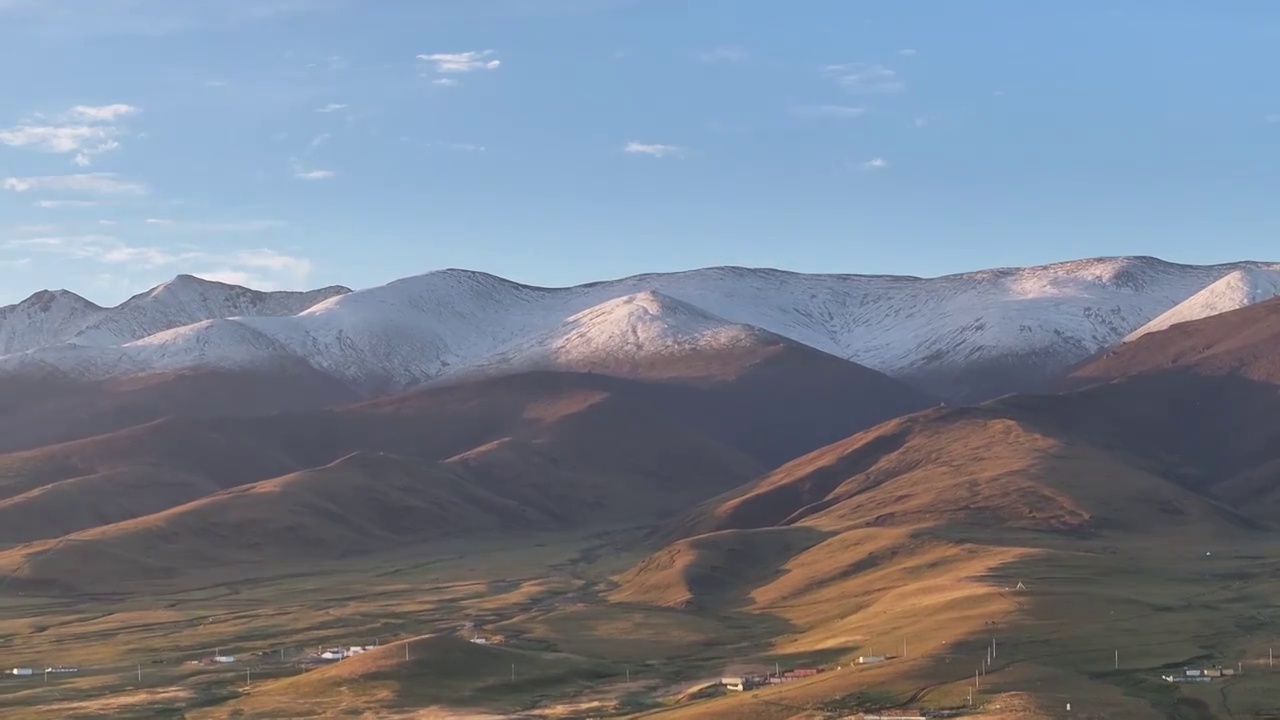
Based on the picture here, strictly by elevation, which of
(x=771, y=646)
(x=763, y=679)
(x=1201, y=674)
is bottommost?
(x=1201, y=674)

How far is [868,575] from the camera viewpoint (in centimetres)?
18600

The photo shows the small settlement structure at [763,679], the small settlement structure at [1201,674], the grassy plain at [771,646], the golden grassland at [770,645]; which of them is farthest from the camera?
the small settlement structure at [763,679]

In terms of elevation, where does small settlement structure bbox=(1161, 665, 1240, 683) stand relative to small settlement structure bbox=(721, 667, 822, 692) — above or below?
below

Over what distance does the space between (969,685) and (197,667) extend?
7066 centimetres

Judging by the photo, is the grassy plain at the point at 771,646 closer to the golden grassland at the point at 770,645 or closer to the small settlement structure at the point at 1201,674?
the golden grassland at the point at 770,645

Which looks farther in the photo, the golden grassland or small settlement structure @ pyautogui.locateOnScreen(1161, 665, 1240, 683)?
small settlement structure @ pyautogui.locateOnScreen(1161, 665, 1240, 683)

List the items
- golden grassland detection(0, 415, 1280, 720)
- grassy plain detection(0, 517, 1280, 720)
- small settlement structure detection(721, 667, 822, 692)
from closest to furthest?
golden grassland detection(0, 415, 1280, 720), grassy plain detection(0, 517, 1280, 720), small settlement structure detection(721, 667, 822, 692)

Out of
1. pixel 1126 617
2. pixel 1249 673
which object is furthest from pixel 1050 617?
pixel 1249 673

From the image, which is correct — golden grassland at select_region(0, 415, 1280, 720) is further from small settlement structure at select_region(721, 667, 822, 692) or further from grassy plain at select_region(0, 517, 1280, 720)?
small settlement structure at select_region(721, 667, 822, 692)

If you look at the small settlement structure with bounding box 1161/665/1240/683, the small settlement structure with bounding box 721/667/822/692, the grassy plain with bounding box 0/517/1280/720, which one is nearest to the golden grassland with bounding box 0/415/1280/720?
the grassy plain with bounding box 0/517/1280/720

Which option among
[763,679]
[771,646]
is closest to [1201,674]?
[763,679]

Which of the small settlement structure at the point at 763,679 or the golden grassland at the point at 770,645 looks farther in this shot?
the small settlement structure at the point at 763,679

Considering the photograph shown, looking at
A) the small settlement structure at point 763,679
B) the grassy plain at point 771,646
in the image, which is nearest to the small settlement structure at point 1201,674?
the grassy plain at point 771,646

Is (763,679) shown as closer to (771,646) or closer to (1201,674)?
(771,646)
